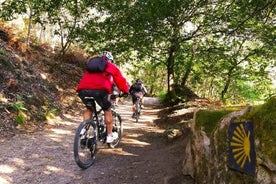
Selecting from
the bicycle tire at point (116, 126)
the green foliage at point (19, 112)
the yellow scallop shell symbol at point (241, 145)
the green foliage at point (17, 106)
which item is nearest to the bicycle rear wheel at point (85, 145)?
the bicycle tire at point (116, 126)

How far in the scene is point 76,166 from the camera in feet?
20.4

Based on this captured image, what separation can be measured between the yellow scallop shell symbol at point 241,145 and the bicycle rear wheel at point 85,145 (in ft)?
9.74

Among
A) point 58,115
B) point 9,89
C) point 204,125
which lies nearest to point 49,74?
point 58,115

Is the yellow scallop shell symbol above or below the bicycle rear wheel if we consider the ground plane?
above

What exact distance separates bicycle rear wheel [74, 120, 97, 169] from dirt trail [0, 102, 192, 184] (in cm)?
17

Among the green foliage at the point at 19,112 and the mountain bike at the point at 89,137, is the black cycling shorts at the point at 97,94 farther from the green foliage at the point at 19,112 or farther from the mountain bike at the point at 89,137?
the green foliage at the point at 19,112

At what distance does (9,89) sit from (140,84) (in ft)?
19.9

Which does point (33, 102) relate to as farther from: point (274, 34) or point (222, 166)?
point (274, 34)

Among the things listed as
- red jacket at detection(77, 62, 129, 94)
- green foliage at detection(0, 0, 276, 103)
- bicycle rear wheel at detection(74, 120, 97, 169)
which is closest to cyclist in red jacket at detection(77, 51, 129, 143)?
red jacket at detection(77, 62, 129, 94)

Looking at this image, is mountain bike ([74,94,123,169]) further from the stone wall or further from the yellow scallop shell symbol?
the yellow scallop shell symbol

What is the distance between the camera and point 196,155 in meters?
5.05

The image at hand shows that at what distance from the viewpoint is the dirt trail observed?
5523mm

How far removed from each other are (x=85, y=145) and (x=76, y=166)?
0.51 m

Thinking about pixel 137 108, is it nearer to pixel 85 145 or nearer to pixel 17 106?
pixel 17 106
